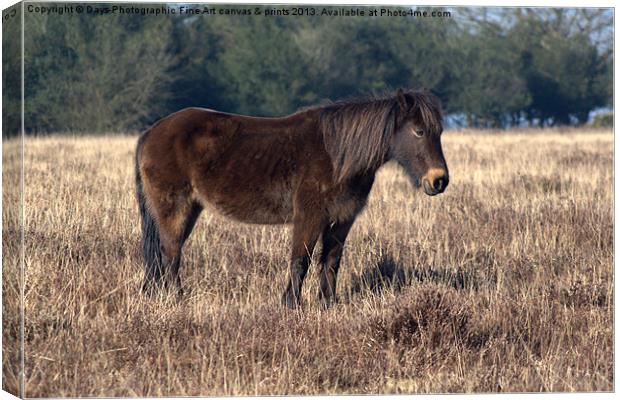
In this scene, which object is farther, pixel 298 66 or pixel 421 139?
pixel 298 66

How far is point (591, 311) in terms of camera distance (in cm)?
681

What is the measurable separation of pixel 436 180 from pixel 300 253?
1226mm

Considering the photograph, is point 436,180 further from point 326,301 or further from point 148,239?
point 148,239

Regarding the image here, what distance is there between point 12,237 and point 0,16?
1.24 m

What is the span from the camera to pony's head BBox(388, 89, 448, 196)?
271 inches

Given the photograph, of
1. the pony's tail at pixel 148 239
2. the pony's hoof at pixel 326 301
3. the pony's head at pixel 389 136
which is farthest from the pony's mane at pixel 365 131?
the pony's tail at pixel 148 239

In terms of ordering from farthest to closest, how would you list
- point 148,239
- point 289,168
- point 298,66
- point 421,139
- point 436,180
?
point 298,66
point 148,239
point 289,168
point 421,139
point 436,180

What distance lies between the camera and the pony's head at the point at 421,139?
6891mm

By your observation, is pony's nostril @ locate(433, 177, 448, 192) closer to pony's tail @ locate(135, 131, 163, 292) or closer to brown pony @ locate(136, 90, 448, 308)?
brown pony @ locate(136, 90, 448, 308)

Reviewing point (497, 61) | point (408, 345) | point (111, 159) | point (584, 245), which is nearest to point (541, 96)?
point (497, 61)

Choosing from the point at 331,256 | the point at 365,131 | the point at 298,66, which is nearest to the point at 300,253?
the point at 331,256

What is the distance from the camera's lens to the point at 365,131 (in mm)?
7188

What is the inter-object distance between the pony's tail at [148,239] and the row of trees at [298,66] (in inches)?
873

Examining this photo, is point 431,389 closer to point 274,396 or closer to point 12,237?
point 274,396
